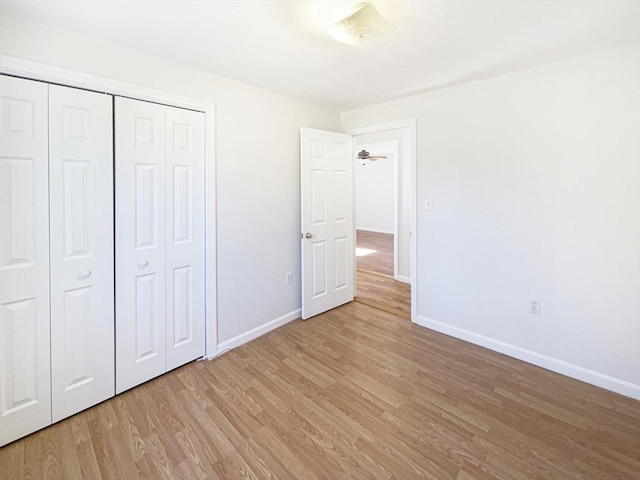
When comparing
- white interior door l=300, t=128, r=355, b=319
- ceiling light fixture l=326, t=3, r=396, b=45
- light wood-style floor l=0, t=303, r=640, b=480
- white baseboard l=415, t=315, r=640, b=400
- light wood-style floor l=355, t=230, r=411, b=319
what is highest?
→ ceiling light fixture l=326, t=3, r=396, b=45

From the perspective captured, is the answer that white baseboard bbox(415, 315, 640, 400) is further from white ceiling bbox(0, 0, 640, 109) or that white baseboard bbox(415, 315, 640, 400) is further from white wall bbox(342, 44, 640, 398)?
white ceiling bbox(0, 0, 640, 109)

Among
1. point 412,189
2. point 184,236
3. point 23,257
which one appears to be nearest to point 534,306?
point 412,189

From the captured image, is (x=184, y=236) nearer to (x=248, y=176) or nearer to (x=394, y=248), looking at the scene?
(x=248, y=176)

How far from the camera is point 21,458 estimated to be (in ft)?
5.16

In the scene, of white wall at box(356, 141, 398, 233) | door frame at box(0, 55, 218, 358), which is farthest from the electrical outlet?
white wall at box(356, 141, 398, 233)

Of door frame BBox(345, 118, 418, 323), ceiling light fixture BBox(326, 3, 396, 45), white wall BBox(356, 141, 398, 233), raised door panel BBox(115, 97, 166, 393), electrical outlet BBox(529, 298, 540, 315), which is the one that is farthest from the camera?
white wall BBox(356, 141, 398, 233)

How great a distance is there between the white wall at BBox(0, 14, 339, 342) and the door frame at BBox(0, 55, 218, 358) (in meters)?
0.05

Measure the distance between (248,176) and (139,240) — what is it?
104cm

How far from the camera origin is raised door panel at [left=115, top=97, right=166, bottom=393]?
2.01 m

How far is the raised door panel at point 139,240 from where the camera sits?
2.01 meters

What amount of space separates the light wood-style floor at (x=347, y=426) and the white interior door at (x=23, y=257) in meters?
0.24

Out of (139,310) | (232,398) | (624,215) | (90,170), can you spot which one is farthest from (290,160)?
(624,215)

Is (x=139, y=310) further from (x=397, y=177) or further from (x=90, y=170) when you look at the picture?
(x=397, y=177)

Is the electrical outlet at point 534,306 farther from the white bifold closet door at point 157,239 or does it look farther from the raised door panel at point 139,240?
the raised door panel at point 139,240
